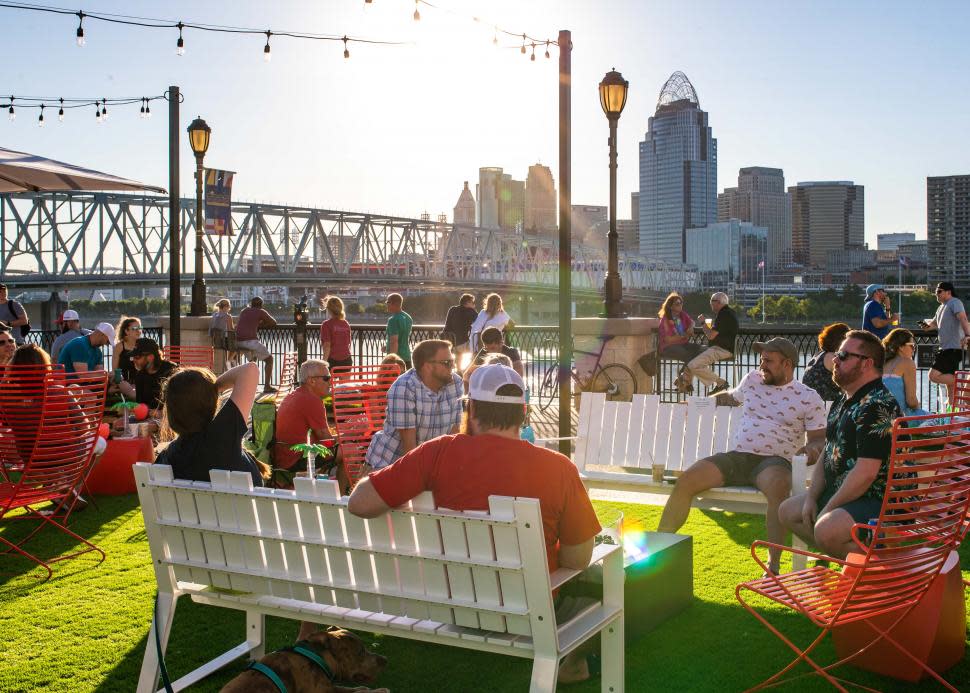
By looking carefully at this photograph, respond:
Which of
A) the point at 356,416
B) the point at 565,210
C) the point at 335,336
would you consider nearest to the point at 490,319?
the point at 335,336

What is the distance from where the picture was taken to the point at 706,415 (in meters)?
6.88

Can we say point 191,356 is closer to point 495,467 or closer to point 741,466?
point 741,466

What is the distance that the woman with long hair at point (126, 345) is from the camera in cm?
1021

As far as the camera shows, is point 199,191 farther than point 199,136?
Yes

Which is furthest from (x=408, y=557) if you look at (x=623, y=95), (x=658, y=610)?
(x=623, y=95)

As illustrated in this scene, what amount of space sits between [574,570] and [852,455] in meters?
1.73

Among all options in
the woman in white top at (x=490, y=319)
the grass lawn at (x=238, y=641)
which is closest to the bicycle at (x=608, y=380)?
the woman in white top at (x=490, y=319)

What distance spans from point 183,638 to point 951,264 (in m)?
136

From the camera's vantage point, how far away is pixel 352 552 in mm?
3537

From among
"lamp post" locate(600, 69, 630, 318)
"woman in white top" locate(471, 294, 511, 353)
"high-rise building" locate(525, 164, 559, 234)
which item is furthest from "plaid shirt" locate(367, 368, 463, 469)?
"high-rise building" locate(525, 164, 559, 234)

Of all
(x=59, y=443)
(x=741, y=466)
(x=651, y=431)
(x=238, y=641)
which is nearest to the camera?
(x=238, y=641)

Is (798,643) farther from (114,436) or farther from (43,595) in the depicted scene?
(114,436)

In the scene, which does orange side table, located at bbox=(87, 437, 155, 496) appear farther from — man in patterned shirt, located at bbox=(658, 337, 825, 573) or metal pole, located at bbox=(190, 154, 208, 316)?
metal pole, located at bbox=(190, 154, 208, 316)

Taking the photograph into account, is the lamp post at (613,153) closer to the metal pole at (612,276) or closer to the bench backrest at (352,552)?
the metal pole at (612,276)
